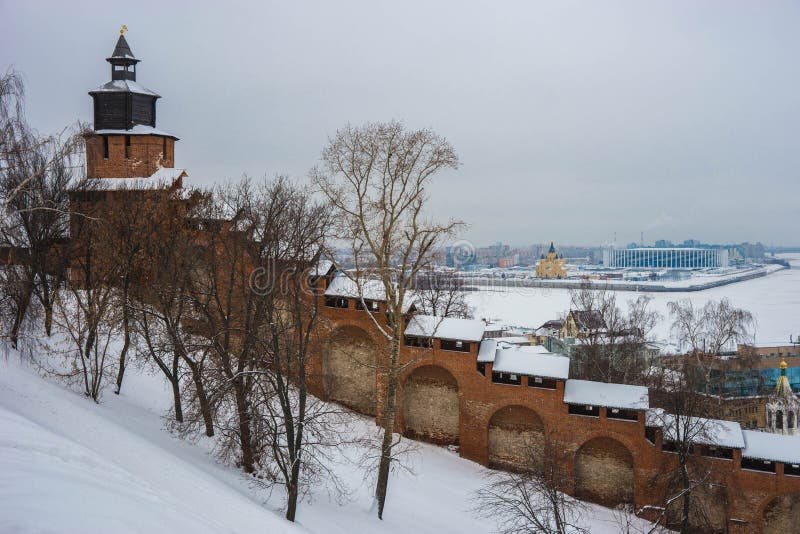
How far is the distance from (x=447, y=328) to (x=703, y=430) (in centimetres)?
827

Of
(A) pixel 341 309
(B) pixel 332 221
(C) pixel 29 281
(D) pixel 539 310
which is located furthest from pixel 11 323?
(D) pixel 539 310

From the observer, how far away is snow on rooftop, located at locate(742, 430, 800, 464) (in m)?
15.9

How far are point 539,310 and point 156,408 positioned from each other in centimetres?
7545

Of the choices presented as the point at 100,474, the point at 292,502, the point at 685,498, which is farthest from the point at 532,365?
the point at 100,474

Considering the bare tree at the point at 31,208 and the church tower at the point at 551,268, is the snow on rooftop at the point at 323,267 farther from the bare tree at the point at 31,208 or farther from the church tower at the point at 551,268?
the church tower at the point at 551,268

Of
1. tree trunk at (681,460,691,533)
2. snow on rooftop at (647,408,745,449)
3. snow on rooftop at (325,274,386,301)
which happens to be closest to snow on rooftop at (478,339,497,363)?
snow on rooftop at (325,274,386,301)

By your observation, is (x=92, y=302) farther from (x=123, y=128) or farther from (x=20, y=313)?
(x=123, y=128)

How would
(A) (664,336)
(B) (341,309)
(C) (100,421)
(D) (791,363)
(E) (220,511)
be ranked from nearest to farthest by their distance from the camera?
(E) (220,511), (C) (100,421), (B) (341,309), (D) (791,363), (A) (664,336)

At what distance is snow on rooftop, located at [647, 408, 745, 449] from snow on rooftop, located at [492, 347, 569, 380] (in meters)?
2.88

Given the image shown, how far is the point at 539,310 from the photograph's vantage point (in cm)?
8588

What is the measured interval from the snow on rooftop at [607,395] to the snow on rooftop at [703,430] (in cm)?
52

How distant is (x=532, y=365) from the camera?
734 inches

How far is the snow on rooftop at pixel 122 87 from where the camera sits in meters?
26.4

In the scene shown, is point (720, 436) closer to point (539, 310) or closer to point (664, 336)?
point (664, 336)
